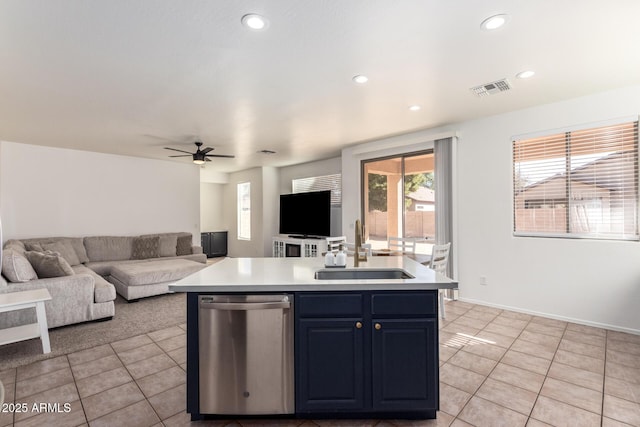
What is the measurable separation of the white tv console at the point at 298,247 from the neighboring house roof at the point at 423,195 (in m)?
1.85

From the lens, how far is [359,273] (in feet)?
8.18

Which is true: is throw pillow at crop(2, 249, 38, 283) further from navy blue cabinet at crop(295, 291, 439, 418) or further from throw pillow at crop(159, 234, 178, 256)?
navy blue cabinet at crop(295, 291, 439, 418)

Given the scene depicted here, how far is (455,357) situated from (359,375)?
134 centimetres

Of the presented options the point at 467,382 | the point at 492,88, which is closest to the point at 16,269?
the point at 467,382

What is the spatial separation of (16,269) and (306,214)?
473 centimetres

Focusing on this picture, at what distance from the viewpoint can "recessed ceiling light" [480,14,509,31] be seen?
7.14 feet

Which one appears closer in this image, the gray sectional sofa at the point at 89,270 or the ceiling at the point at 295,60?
the ceiling at the point at 295,60

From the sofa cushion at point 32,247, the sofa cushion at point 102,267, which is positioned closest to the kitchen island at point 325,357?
the sofa cushion at point 102,267

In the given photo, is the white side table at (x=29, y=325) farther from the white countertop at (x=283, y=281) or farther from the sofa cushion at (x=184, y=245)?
the sofa cushion at (x=184, y=245)

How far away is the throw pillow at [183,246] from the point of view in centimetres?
679

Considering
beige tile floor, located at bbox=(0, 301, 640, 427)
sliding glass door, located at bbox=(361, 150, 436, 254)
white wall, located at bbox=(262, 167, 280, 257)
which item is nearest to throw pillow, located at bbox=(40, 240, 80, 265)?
beige tile floor, located at bbox=(0, 301, 640, 427)

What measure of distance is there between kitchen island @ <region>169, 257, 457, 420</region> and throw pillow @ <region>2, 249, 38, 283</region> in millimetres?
2708

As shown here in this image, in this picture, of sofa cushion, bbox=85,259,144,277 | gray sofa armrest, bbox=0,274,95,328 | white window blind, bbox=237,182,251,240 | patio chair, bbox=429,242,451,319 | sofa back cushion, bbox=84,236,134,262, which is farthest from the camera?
white window blind, bbox=237,182,251,240

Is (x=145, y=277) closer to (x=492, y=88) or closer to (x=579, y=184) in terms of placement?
(x=492, y=88)
